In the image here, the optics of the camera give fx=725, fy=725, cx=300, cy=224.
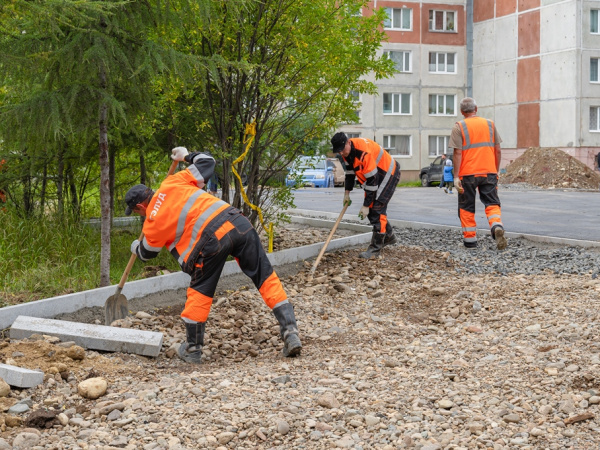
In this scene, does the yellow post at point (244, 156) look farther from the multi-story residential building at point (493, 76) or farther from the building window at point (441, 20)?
the building window at point (441, 20)

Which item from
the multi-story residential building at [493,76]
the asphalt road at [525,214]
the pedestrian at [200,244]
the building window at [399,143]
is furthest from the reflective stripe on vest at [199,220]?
the building window at [399,143]

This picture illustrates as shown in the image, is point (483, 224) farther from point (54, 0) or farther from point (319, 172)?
point (319, 172)

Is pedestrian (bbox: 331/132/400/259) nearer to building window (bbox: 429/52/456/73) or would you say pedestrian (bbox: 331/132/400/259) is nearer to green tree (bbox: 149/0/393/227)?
green tree (bbox: 149/0/393/227)

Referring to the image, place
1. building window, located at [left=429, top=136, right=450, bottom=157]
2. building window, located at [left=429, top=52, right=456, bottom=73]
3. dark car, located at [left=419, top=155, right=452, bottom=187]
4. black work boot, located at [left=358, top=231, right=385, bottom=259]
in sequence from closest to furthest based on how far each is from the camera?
black work boot, located at [left=358, top=231, right=385, bottom=259]
dark car, located at [left=419, top=155, right=452, bottom=187]
building window, located at [left=429, top=52, right=456, bottom=73]
building window, located at [left=429, top=136, right=450, bottom=157]

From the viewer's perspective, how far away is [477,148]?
8.77 m

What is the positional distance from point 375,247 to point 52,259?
11.9 feet

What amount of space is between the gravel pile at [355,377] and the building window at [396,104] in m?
33.8

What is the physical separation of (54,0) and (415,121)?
36.9 m

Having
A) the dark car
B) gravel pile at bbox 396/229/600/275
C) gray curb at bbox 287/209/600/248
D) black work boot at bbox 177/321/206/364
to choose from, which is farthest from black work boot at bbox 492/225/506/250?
the dark car

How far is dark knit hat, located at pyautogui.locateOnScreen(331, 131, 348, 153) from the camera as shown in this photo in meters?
7.91

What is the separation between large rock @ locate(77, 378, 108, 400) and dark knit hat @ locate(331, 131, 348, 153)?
170 inches

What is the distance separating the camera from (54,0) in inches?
196

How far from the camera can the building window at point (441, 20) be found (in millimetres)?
40781

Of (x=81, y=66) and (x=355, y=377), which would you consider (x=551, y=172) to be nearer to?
(x=81, y=66)
